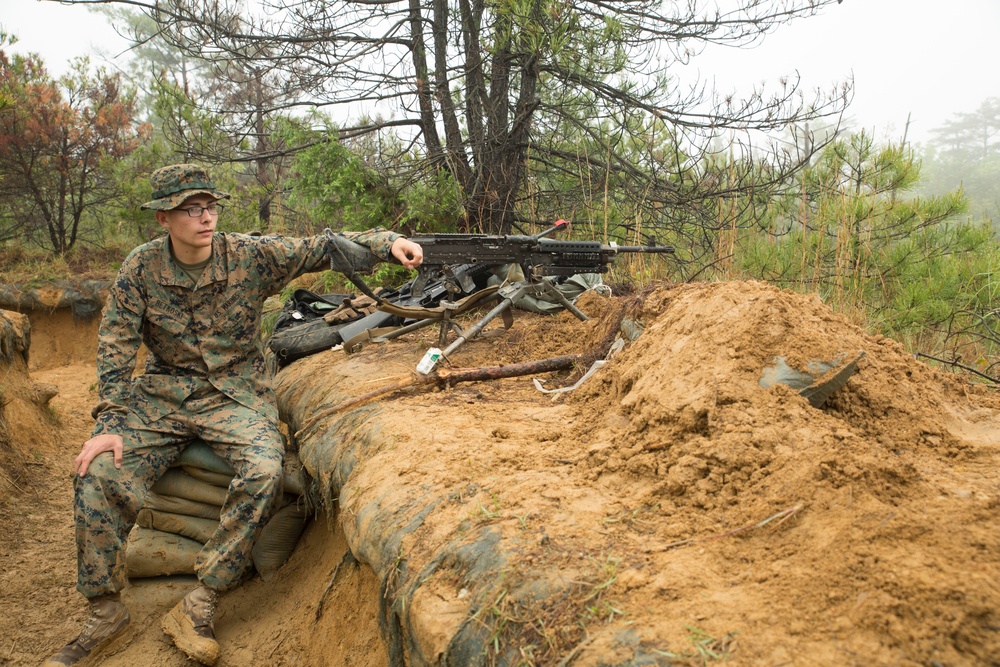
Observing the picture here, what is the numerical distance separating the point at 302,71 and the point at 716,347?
5.51 metres

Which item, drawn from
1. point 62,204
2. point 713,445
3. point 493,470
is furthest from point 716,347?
point 62,204

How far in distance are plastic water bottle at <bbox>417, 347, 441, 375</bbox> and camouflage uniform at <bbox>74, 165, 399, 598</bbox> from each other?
1.88 feet

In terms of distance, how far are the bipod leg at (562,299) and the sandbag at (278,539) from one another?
6.66ft

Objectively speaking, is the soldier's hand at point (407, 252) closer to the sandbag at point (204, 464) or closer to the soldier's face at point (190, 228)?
the soldier's face at point (190, 228)

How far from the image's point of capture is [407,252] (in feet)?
11.4

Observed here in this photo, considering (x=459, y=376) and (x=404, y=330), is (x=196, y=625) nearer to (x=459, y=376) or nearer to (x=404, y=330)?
(x=459, y=376)

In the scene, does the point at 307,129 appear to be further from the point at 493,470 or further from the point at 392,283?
the point at 493,470

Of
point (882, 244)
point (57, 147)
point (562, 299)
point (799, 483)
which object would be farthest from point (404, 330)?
point (57, 147)

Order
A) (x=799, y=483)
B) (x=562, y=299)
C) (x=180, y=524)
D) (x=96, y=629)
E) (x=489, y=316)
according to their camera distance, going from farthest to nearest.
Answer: (x=562, y=299)
(x=489, y=316)
(x=180, y=524)
(x=96, y=629)
(x=799, y=483)

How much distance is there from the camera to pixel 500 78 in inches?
255

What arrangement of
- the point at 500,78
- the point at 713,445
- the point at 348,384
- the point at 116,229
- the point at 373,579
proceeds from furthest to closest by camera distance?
1. the point at 116,229
2. the point at 500,78
3. the point at 348,384
4. the point at 373,579
5. the point at 713,445

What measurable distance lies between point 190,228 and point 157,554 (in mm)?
1690

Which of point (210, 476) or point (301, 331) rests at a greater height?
point (301, 331)

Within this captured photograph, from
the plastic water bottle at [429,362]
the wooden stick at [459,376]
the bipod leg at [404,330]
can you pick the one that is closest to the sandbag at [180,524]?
the wooden stick at [459,376]
